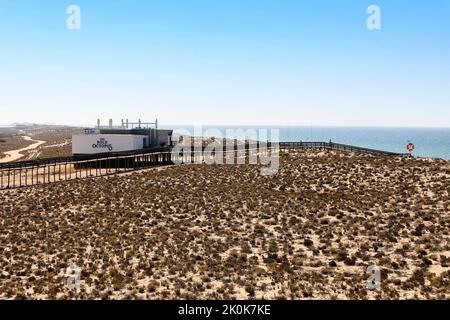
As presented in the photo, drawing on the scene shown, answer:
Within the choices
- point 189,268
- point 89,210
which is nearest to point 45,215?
point 89,210

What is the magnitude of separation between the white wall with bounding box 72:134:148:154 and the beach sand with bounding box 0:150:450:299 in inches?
768

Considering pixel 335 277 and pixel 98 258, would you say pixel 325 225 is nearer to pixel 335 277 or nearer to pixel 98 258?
pixel 335 277

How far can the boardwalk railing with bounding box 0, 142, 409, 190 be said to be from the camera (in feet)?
177

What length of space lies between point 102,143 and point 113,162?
6.77 meters

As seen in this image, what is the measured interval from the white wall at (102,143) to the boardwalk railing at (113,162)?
3173 millimetres

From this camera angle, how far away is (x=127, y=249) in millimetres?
25047

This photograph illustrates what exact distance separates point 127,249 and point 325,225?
523 inches

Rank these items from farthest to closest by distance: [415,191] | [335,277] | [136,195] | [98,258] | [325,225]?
[136,195] → [415,191] → [325,225] → [98,258] → [335,277]

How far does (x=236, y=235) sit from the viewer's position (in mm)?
28000
